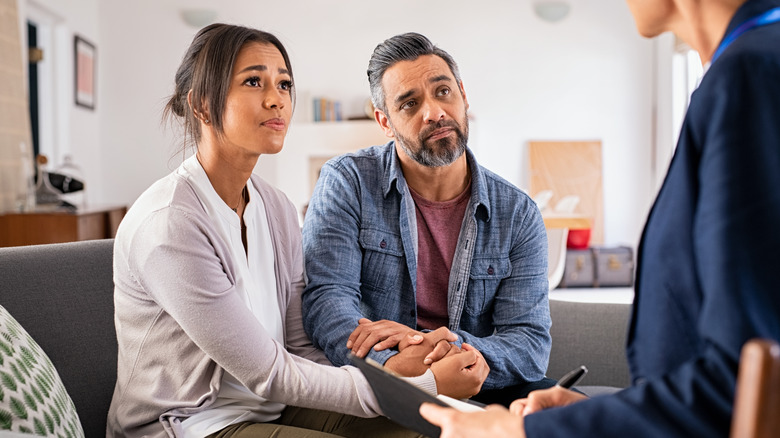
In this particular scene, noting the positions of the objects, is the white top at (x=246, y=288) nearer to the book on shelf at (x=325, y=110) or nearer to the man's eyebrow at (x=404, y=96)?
the man's eyebrow at (x=404, y=96)

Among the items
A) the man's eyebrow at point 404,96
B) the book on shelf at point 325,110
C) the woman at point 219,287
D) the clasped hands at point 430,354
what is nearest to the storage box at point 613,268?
the book on shelf at point 325,110

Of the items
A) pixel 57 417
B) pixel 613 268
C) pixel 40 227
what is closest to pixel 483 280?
pixel 57 417

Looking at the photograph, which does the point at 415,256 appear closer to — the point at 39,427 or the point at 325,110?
the point at 39,427

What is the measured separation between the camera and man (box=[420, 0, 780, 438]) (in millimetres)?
643

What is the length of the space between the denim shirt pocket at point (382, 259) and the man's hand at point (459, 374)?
39 centimetres

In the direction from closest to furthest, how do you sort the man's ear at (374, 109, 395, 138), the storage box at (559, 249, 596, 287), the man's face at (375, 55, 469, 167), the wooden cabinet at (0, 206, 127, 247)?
the man's face at (375, 55, 469, 167) < the man's ear at (374, 109, 395, 138) < the wooden cabinet at (0, 206, 127, 247) < the storage box at (559, 249, 596, 287)

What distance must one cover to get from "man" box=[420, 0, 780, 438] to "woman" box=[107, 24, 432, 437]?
2.22 feet

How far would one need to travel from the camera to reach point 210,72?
162 cm

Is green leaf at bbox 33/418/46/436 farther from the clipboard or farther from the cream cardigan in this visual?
the clipboard

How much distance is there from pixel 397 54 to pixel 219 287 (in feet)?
3.21

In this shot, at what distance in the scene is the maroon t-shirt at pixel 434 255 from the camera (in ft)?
6.40

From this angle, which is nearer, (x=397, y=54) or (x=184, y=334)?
(x=184, y=334)

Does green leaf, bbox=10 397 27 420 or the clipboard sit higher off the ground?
the clipboard

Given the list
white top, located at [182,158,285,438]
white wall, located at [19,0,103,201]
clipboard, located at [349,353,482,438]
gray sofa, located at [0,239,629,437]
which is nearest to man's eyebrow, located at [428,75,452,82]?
white top, located at [182,158,285,438]
